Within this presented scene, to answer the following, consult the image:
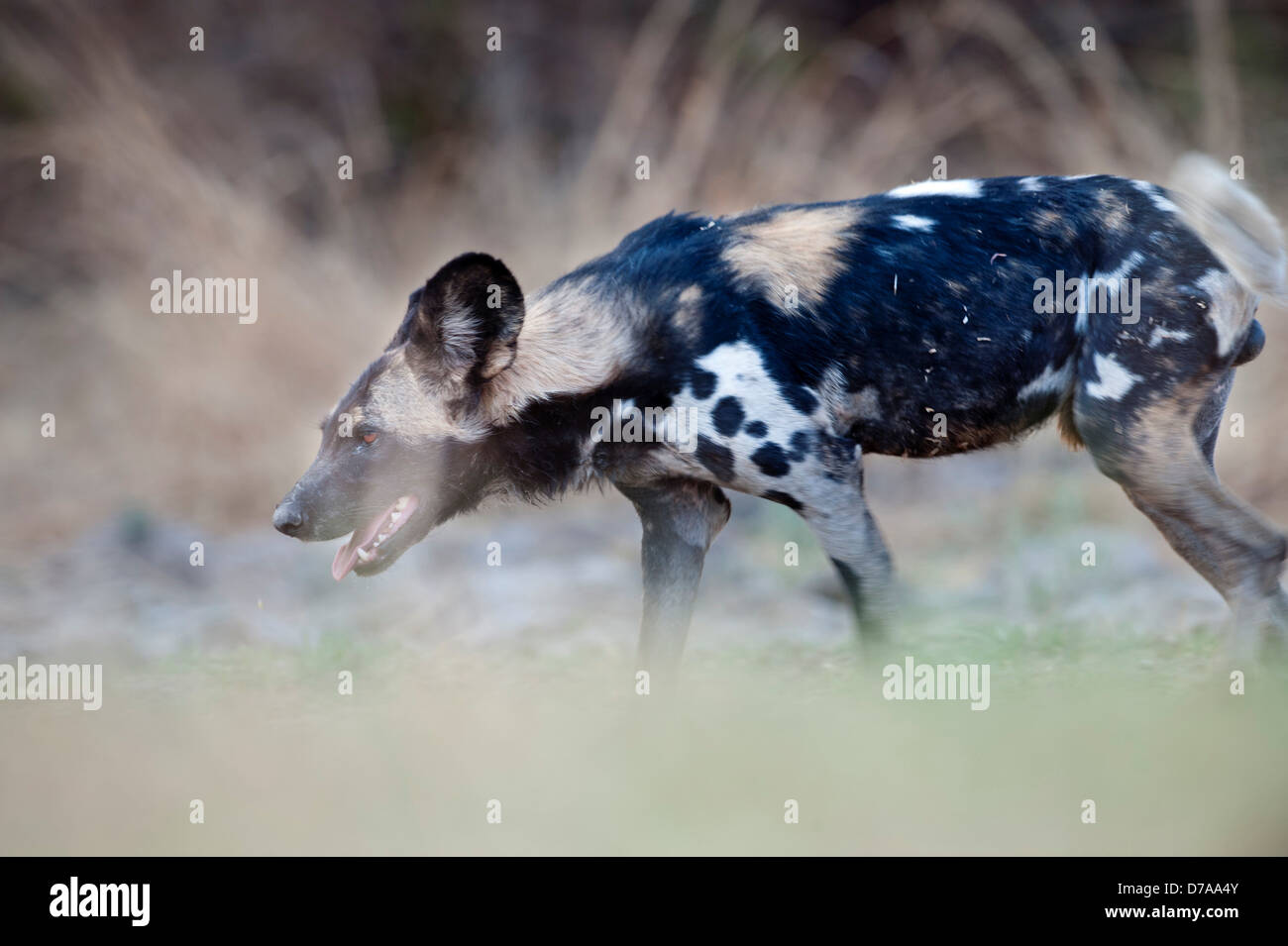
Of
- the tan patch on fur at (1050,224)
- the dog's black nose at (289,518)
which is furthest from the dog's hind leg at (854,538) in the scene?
the dog's black nose at (289,518)

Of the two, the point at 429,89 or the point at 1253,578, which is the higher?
the point at 429,89

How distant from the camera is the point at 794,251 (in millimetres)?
4055

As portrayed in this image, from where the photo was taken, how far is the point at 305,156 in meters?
11.3

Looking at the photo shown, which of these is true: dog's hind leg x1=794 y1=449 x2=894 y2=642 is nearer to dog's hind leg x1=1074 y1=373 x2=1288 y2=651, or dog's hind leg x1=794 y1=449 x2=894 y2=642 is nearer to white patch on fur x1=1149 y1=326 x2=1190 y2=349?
dog's hind leg x1=1074 y1=373 x2=1288 y2=651

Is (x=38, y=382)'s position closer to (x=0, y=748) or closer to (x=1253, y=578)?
(x=0, y=748)

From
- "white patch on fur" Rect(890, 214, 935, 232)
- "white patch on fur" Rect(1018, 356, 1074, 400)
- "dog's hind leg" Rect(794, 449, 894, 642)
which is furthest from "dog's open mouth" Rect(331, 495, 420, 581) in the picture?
"white patch on fur" Rect(1018, 356, 1074, 400)

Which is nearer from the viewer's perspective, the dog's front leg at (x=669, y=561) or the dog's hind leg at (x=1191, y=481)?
the dog's hind leg at (x=1191, y=481)

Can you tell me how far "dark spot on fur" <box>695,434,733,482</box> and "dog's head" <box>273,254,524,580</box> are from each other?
24.3 inches

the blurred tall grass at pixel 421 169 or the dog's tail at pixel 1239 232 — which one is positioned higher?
the blurred tall grass at pixel 421 169

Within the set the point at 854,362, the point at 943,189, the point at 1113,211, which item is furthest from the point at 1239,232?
the point at 854,362

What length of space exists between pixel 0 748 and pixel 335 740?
94cm

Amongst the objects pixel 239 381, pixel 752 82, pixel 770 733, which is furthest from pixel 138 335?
pixel 770 733

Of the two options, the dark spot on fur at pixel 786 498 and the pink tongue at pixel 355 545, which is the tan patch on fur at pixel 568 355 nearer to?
the pink tongue at pixel 355 545

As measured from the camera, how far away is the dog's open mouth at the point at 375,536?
418cm
